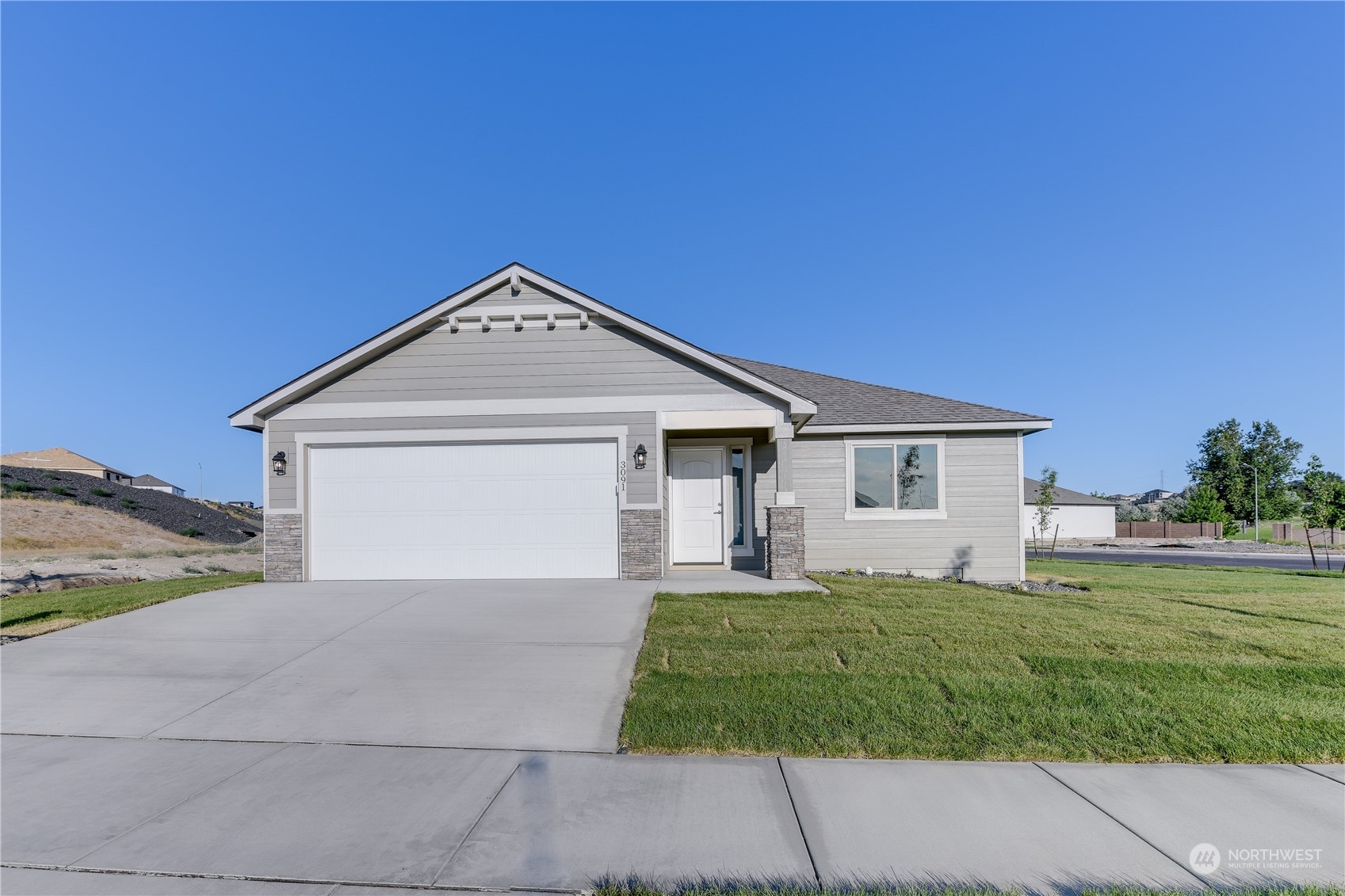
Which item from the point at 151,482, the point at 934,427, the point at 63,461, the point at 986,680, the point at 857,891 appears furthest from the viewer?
the point at 151,482

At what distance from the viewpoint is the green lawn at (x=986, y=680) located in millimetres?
4254

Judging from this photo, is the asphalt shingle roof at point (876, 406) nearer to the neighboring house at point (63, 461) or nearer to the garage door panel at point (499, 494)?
the garage door panel at point (499, 494)

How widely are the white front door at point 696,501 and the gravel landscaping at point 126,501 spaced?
23.7 meters

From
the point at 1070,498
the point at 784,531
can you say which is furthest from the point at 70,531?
the point at 1070,498

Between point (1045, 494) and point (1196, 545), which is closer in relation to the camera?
point (1045, 494)

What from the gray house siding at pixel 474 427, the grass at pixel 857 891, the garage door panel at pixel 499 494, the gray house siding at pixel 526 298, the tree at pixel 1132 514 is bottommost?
the tree at pixel 1132 514


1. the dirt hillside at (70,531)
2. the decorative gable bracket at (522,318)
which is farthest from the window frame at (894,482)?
the dirt hillside at (70,531)

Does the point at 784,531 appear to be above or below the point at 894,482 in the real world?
below

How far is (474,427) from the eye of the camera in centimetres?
1037

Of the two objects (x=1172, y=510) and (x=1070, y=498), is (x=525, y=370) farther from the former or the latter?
(x=1172, y=510)

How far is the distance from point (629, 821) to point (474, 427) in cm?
801

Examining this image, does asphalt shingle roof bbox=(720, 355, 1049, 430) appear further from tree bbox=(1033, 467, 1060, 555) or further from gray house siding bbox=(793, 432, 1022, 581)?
tree bbox=(1033, 467, 1060, 555)

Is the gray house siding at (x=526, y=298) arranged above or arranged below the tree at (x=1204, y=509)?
above

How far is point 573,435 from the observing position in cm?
1034
